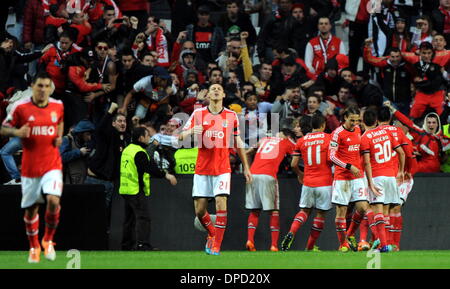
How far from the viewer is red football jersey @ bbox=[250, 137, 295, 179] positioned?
17.2 meters

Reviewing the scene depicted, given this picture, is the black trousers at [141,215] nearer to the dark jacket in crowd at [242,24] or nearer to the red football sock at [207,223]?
the red football sock at [207,223]

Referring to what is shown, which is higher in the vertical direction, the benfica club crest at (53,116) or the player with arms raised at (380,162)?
the benfica club crest at (53,116)

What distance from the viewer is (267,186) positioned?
17.1m

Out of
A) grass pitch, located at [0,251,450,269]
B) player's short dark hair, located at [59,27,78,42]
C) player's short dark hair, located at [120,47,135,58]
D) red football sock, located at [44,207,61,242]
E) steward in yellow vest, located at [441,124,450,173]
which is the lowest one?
grass pitch, located at [0,251,450,269]

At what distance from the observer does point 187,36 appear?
21469 mm

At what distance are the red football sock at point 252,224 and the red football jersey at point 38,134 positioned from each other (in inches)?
230

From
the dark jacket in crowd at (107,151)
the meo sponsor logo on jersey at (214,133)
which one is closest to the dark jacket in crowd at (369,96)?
the dark jacket in crowd at (107,151)

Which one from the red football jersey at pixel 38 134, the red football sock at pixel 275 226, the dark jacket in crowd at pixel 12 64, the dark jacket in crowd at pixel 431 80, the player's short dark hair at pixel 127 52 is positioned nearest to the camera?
the red football jersey at pixel 38 134

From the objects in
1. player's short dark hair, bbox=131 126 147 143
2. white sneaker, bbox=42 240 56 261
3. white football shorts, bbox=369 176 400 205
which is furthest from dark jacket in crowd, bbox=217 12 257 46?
white sneaker, bbox=42 240 56 261

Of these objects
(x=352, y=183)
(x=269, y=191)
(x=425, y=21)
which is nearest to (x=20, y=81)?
(x=269, y=191)

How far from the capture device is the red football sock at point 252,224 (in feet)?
→ 56.0

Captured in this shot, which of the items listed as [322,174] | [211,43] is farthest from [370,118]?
[211,43]

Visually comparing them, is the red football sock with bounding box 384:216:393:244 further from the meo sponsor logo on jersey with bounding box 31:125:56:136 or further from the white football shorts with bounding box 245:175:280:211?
the meo sponsor logo on jersey with bounding box 31:125:56:136

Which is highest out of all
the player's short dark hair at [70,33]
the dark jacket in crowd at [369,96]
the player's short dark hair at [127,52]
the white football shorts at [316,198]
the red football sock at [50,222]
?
the player's short dark hair at [70,33]
